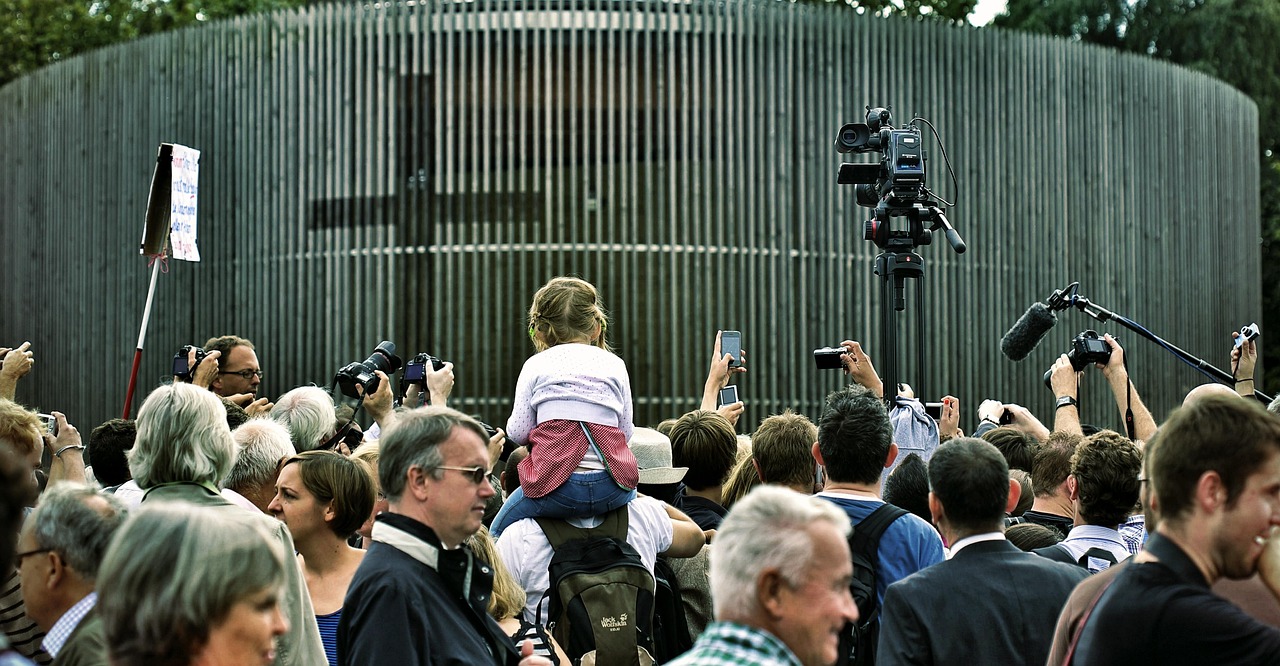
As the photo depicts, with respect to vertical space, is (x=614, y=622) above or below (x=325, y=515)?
below

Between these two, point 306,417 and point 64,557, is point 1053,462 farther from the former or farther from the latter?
point 64,557

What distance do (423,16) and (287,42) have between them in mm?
1540

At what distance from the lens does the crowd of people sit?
2543 millimetres

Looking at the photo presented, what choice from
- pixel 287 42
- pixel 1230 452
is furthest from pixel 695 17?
pixel 1230 452

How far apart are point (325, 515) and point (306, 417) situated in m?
1.64

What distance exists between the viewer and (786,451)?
16.7 ft

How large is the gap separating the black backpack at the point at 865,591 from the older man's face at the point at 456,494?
127 cm

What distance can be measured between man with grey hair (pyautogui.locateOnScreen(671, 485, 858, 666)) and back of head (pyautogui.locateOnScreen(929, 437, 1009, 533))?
1353 mm

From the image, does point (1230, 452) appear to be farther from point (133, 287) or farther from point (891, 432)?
point (133, 287)

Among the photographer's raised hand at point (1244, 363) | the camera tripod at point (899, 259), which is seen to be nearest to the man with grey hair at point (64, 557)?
the camera tripod at point (899, 259)

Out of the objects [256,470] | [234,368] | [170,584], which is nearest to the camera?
[170,584]

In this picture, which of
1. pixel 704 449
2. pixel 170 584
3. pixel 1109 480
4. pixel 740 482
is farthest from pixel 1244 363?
pixel 170 584

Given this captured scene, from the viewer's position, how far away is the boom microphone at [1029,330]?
23.9 ft

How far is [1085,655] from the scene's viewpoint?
2.87 meters
